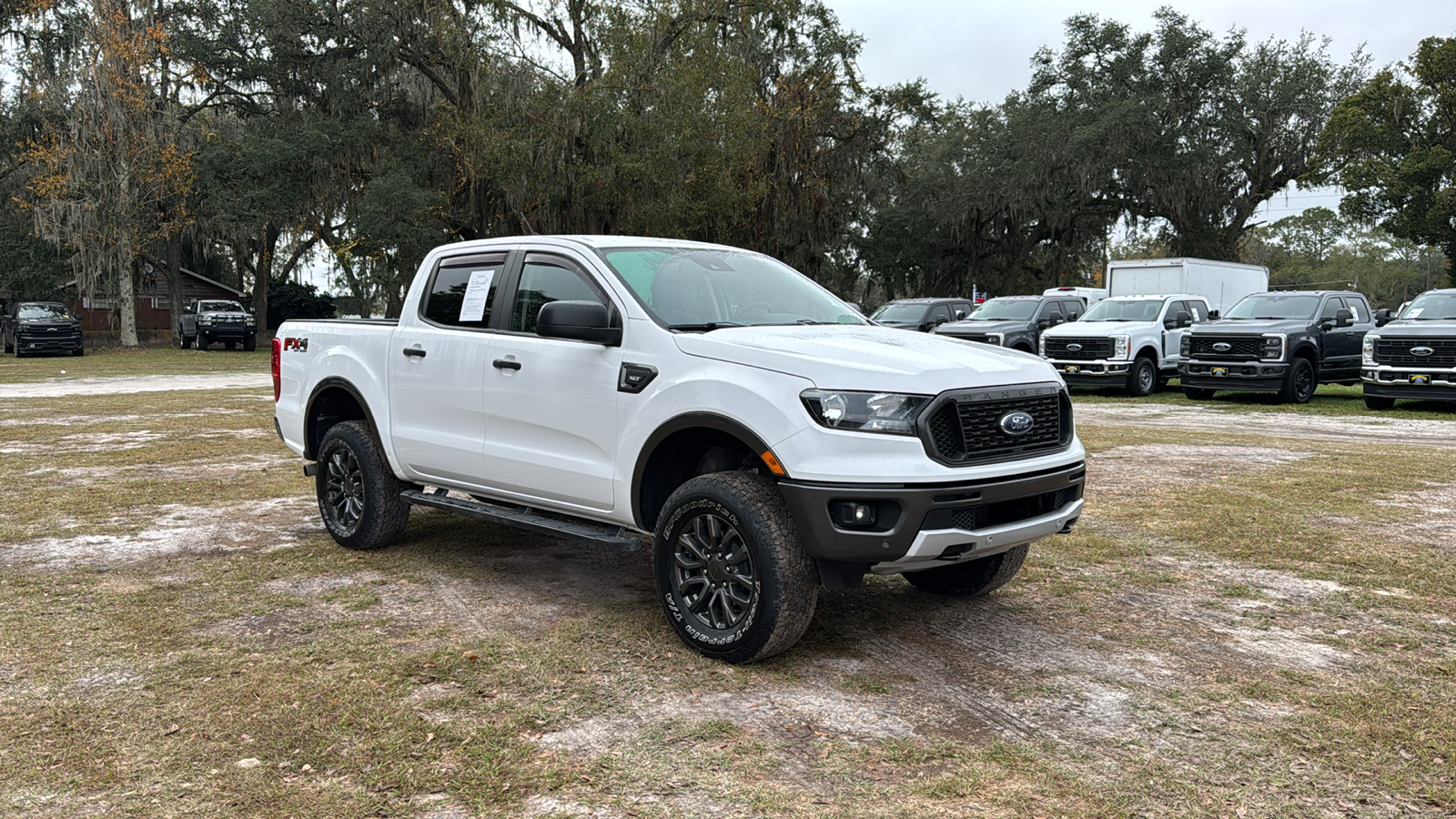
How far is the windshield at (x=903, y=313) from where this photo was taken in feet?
79.8

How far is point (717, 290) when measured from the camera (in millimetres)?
5648

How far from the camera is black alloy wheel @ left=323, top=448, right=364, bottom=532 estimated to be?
6802 millimetres

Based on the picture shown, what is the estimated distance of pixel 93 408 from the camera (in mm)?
16172

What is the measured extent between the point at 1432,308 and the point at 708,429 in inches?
646

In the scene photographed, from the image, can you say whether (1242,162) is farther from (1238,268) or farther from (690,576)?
(690,576)

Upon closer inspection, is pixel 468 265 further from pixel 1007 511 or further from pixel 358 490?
pixel 1007 511

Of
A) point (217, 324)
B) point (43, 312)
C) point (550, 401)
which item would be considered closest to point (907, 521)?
point (550, 401)

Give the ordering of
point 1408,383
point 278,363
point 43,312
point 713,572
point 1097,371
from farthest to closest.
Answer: point 43,312 < point 1097,371 < point 1408,383 < point 278,363 < point 713,572

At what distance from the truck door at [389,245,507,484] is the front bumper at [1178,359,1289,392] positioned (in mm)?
15174

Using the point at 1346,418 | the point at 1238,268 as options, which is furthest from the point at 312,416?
the point at 1238,268

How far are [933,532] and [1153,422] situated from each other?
1181 cm

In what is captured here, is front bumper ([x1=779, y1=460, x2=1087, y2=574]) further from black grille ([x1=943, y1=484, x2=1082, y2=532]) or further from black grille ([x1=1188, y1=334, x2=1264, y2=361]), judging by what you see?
black grille ([x1=1188, y1=334, x2=1264, y2=361])

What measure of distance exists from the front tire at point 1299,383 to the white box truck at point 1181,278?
658 cm

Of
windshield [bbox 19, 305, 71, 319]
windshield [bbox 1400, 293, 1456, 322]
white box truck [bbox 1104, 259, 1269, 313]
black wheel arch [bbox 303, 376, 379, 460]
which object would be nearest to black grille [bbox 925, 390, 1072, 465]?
black wheel arch [bbox 303, 376, 379, 460]
